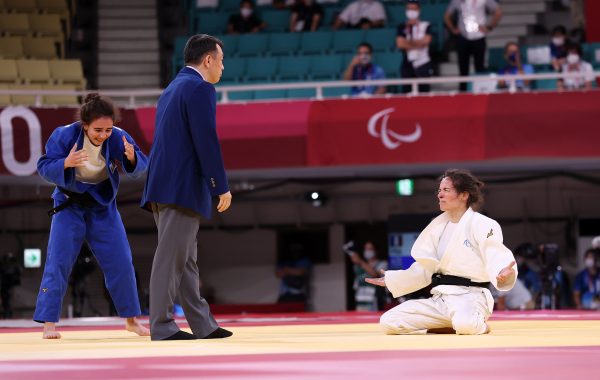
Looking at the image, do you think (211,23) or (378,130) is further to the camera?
(211,23)

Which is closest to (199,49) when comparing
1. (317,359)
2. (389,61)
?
(317,359)

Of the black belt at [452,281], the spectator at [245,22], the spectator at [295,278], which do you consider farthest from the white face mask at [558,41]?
the black belt at [452,281]

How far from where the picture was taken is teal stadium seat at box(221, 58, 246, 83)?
13673mm

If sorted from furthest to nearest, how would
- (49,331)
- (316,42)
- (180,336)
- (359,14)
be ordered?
1. (359,14)
2. (316,42)
3. (49,331)
4. (180,336)

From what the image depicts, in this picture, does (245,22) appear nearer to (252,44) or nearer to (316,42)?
(252,44)

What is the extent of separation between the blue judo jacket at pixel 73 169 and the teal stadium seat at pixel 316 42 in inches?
346

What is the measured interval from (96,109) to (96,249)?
73cm

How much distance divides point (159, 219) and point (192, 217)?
146 millimetres

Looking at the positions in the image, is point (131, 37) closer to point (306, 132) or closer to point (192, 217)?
point (306, 132)

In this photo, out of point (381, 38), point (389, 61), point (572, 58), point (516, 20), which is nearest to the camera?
point (572, 58)

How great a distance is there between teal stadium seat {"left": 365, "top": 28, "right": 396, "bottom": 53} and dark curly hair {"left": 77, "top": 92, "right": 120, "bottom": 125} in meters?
8.75

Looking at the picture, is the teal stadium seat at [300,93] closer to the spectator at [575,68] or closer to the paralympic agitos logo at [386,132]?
the paralympic agitos logo at [386,132]

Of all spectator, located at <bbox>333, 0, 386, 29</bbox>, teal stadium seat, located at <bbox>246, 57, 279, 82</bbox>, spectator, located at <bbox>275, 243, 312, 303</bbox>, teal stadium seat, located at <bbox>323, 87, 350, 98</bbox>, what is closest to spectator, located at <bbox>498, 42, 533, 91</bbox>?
teal stadium seat, located at <bbox>323, 87, 350, 98</bbox>

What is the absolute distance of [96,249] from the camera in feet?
18.4
